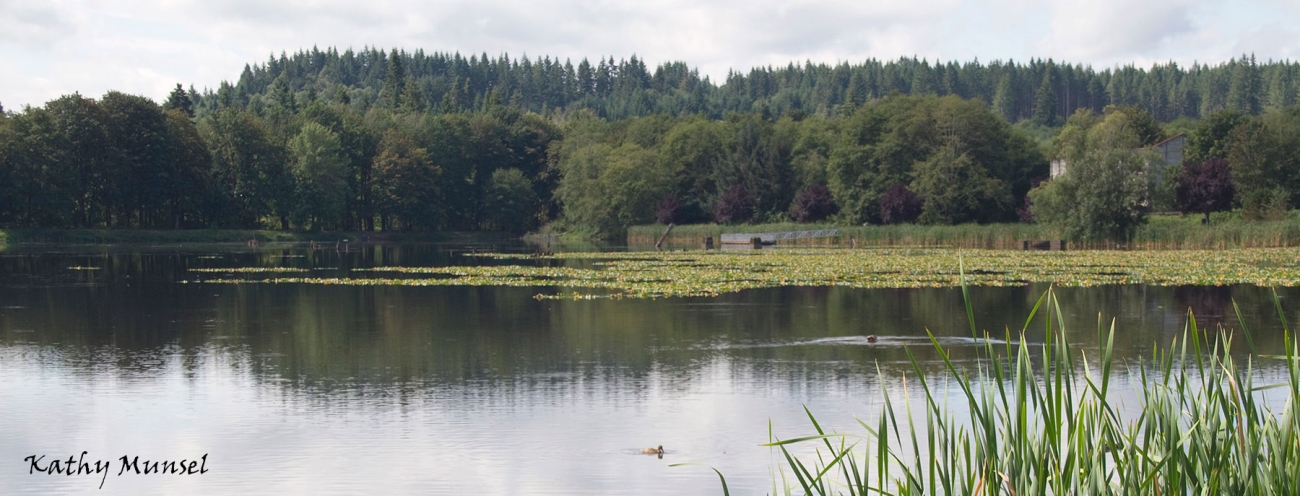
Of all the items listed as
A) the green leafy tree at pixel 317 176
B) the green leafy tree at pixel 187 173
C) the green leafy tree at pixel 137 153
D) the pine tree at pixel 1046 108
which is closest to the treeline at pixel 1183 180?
the green leafy tree at pixel 317 176

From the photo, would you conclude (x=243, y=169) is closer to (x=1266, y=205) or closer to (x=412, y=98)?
(x=412, y=98)

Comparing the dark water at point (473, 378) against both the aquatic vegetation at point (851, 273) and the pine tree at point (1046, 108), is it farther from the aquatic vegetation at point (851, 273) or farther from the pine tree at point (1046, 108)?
the pine tree at point (1046, 108)

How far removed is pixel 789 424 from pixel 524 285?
22.1 metres

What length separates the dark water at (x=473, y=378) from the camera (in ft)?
34.5

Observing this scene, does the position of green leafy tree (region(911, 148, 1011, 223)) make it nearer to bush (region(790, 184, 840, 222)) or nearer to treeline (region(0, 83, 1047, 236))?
treeline (region(0, 83, 1047, 236))

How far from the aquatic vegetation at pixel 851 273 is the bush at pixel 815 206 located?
39885mm

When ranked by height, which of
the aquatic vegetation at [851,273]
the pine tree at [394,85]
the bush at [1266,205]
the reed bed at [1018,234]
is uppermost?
the pine tree at [394,85]

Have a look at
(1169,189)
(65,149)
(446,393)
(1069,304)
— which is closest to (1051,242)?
(1169,189)

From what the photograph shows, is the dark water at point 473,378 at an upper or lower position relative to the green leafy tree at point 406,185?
lower

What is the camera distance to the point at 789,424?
1216cm

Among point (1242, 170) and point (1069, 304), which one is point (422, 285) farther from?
point (1242, 170)

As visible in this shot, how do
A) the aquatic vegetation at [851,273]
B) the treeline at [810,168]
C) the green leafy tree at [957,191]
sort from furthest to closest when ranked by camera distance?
the treeline at [810,168] → the green leafy tree at [957,191] → the aquatic vegetation at [851,273]

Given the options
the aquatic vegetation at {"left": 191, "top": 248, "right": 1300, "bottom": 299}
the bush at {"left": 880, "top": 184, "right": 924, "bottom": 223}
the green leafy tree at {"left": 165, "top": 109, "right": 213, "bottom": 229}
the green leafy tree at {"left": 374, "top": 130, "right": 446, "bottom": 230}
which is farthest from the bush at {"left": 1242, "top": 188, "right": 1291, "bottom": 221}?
the green leafy tree at {"left": 165, "top": 109, "right": 213, "bottom": 229}

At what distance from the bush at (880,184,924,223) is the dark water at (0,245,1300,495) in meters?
50.0
